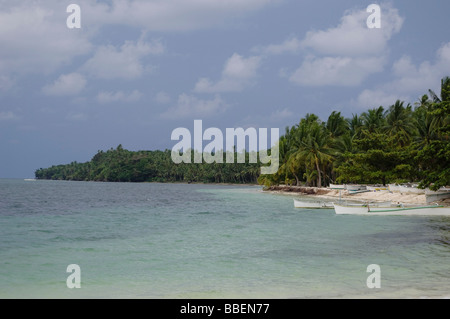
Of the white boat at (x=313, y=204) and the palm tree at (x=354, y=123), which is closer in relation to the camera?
the white boat at (x=313, y=204)

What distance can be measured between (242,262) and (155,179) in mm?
173708

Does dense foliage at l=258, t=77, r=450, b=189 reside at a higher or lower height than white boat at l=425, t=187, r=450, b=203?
higher

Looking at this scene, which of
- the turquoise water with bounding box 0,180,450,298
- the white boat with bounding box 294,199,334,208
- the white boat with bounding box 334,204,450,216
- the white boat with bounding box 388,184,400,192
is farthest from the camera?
the white boat with bounding box 388,184,400,192

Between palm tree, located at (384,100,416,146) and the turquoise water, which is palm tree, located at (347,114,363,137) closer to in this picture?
palm tree, located at (384,100,416,146)

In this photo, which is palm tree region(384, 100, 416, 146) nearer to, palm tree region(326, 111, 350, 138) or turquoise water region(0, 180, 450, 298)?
palm tree region(326, 111, 350, 138)

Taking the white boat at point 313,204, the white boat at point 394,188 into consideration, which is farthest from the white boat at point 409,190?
the white boat at point 313,204

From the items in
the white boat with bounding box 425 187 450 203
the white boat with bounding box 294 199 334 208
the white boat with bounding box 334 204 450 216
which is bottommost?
the white boat with bounding box 294 199 334 208

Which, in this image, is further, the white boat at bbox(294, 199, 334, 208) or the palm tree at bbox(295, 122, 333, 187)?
the palm tree at bbox(295, 122, 333, 187)

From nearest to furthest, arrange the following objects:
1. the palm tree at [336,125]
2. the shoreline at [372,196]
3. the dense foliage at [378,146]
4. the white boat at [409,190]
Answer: the dense foliage at [378,146]
the shoreline at [372,196]
the white boat at [409,190]
the palm tree at [336,125]

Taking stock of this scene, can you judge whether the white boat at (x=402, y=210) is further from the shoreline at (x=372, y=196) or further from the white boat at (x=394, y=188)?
the white boat at (x=394, y=188)

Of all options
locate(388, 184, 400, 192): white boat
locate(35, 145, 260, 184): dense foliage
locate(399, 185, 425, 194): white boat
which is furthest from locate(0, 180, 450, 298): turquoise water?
locate(35, 145, 260, 184): dense foliage

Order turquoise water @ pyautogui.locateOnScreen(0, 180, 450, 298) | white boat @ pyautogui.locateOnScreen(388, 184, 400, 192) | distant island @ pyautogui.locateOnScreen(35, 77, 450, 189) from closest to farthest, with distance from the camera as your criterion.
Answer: turquoise water @ pyautogui.locateOnScreen(0, 180, 450, 298)
distant island @ pyautogui.locateOnScreen(35, 77, 450, 189)
white boat @ pyautogui.locateOnScreen(388, 184, 400, 192)
